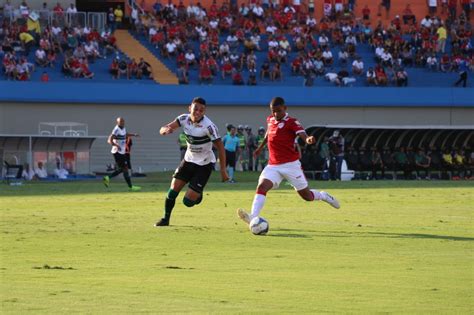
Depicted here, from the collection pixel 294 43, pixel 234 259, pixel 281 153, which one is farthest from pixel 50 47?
pixel 234 259

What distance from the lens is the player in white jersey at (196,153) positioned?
752 inches

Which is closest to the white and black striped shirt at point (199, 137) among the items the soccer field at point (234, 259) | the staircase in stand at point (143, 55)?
the soccer field at point (234, 259)

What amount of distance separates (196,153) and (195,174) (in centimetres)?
35

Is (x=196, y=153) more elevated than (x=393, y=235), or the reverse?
(x=196, y=153)

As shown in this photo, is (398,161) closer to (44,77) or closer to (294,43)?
(294,43)

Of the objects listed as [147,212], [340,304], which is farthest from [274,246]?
[147,212]

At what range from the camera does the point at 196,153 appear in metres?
19.5

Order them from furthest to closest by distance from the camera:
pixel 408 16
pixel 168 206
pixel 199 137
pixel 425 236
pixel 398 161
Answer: pixel 408 16 < pixel 398 161 < pixel 168 206 < pixel 199 137 < pixel 425 236

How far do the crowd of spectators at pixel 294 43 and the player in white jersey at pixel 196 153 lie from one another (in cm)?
3688

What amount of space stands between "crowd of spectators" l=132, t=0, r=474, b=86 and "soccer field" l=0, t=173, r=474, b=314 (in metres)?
31.5

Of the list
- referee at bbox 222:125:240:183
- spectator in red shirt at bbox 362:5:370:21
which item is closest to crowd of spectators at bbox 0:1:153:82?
referee at bbox 222:125:240:183

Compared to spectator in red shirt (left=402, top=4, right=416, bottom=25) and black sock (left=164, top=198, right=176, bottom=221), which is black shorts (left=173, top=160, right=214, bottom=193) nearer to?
black sock (left=164, top=198, right=176, bottom=221)

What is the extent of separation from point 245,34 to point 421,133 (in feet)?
46.2

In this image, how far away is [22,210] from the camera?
24.2m
